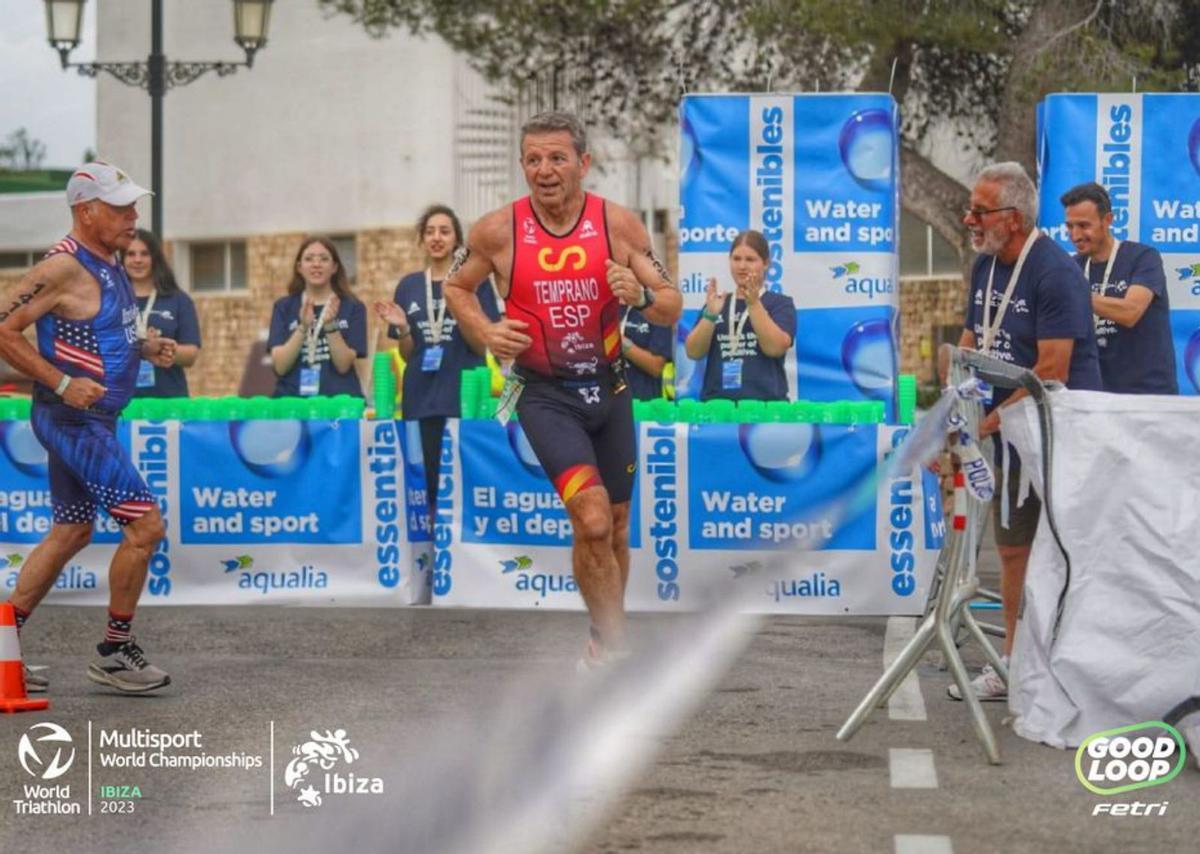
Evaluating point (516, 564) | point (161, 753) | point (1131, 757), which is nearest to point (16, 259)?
point (516, 564)

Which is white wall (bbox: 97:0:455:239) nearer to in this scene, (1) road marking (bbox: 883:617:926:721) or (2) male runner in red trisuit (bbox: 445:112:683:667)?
(1) road marking (bbox: 883:617:926:721)

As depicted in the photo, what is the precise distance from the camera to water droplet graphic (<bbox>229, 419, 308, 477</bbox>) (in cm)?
1249

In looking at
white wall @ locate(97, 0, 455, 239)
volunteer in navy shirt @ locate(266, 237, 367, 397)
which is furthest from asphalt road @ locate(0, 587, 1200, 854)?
white wall @ locate(97, 0, 455, 239)

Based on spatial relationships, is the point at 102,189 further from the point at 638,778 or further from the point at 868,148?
the point at 868,148

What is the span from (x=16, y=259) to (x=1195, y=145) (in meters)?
33.2

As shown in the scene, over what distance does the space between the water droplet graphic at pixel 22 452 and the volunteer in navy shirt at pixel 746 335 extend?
11.8 feet

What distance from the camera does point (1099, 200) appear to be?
10.8 m

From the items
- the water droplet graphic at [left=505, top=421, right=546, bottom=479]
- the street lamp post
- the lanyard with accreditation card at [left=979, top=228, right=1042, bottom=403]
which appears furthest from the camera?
the street lamp post

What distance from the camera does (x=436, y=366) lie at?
496 inches

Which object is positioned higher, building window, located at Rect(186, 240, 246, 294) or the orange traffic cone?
building window, located at Rect(186, 240, 246, 294)

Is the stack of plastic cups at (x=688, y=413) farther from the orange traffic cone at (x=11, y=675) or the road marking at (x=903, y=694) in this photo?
the orange traffic cone at (x=11, y=675)

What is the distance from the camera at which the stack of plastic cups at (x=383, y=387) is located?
1295 centimetres

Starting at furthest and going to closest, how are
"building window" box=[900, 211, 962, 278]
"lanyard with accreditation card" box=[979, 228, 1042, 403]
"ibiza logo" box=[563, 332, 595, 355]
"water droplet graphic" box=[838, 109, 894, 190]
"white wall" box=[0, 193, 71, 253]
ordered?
"white wall" box=[0, 193, 71, 253] < "building window" box=[900, 211, 962, 278] < "water droplet graphic" box=[838, 109, 894, 190] < "ibiza logo" box=[563, 332, 595, 355] < "lanyard with accreditation card" box=[979, 228, 1042, 403]

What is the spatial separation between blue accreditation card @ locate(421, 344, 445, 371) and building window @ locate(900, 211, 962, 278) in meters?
23.4
